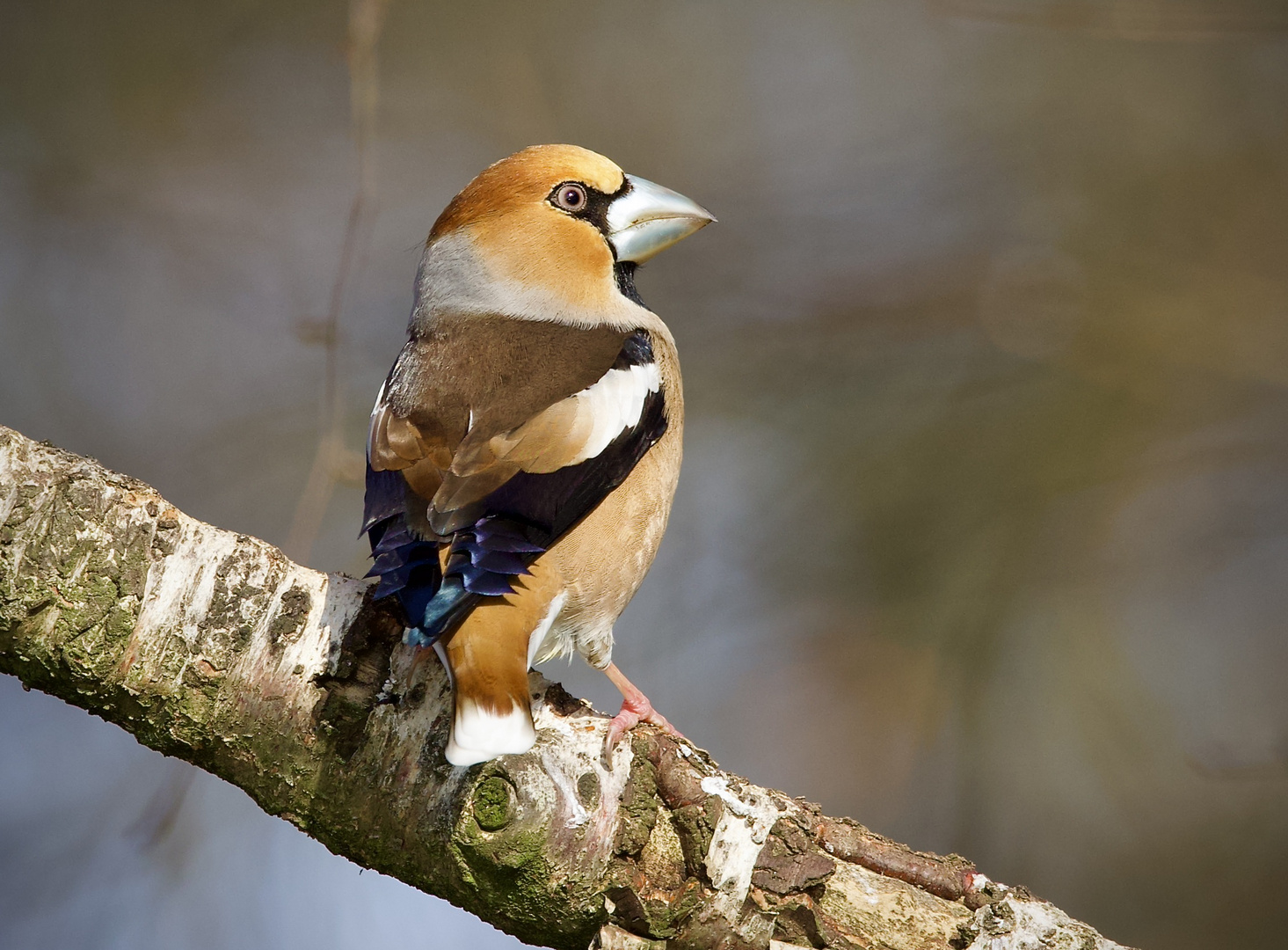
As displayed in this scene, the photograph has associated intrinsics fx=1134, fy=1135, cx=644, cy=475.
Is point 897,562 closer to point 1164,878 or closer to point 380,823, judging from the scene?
point 1164,878

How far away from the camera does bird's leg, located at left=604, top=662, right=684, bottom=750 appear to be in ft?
7.70

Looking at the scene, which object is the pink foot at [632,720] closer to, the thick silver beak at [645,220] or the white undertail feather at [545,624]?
the white undertail feather at [545,624]

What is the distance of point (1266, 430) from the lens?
5.12m

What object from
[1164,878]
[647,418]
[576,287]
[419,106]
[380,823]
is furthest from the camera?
[419,106]

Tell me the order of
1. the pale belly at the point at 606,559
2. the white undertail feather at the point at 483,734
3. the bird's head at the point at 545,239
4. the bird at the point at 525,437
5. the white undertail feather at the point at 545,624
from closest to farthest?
1. the white undertail feather at the point at 483,734
2. the bird at the point at 525,437
3. the white undertail feather at the point at 545,624
4. the pale belly at the point at 606,559
5. the bird's head at the point at 545,239

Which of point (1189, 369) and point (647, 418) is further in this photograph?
point (1189, 369)

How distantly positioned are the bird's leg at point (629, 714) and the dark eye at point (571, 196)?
4.86 ft

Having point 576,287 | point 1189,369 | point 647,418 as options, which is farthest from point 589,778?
point 1189,369

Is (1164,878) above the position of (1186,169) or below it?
below

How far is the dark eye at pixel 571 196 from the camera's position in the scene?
3.58 m

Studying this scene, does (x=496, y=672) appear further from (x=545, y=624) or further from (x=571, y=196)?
(x=571, y=196)

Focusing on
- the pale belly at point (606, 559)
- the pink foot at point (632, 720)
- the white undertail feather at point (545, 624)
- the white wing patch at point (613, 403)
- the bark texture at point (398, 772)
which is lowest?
the bark texture at point (398, 772)

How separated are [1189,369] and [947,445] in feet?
3.72

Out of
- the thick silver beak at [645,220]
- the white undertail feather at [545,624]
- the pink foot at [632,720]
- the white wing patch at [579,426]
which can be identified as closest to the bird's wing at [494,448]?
the white wing patch at [579,426]
